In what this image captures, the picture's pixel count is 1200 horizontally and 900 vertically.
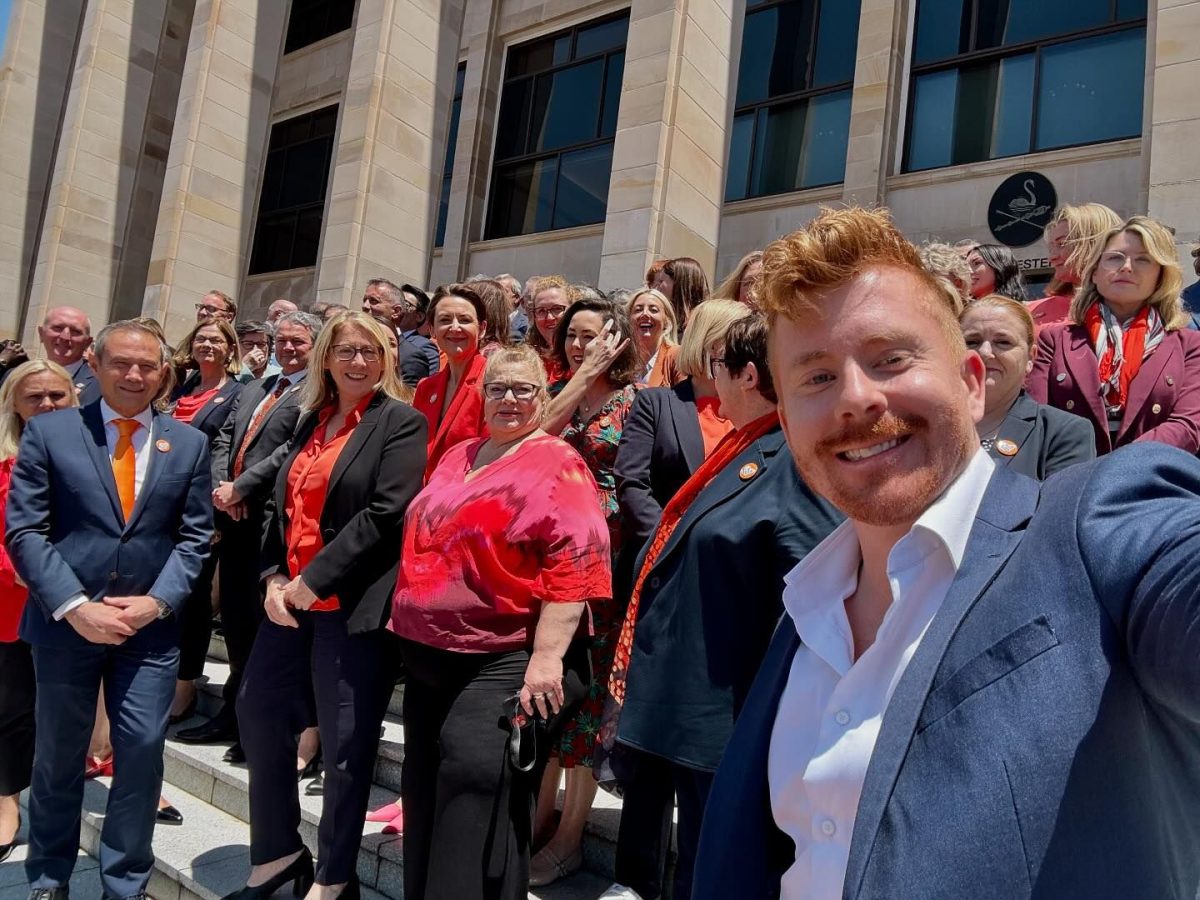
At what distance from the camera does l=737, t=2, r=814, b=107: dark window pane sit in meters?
13.1

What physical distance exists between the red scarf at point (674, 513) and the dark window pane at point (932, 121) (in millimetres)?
10528

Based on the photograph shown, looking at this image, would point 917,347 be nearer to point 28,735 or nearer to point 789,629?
point 789,629

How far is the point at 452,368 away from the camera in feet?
15.5

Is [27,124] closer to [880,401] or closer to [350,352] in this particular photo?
[350,352]

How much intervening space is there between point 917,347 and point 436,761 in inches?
97.3

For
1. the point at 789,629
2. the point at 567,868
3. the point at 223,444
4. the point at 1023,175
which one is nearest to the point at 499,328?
the point at 223,444

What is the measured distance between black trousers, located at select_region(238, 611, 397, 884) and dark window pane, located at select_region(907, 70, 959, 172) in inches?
431

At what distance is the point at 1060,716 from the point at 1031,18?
1304 cm

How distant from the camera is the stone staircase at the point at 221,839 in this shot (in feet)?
11.4

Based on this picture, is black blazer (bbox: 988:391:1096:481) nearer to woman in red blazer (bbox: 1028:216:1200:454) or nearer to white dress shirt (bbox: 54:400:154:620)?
woman in red blazer (bbox: 1028:216:1200:454)

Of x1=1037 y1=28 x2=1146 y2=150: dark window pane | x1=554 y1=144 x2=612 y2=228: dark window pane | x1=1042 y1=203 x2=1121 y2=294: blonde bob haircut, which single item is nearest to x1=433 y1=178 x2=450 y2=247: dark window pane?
x1=554 y1=144 x2=612 y2=228: dark window pane

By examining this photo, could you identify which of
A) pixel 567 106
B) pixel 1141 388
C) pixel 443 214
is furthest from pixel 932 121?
pixel 1141 388

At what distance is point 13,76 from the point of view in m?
17.5

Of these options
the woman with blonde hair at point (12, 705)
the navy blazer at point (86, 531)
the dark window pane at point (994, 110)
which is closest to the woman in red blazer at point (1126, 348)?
the navy blazer at point (86, 531)
